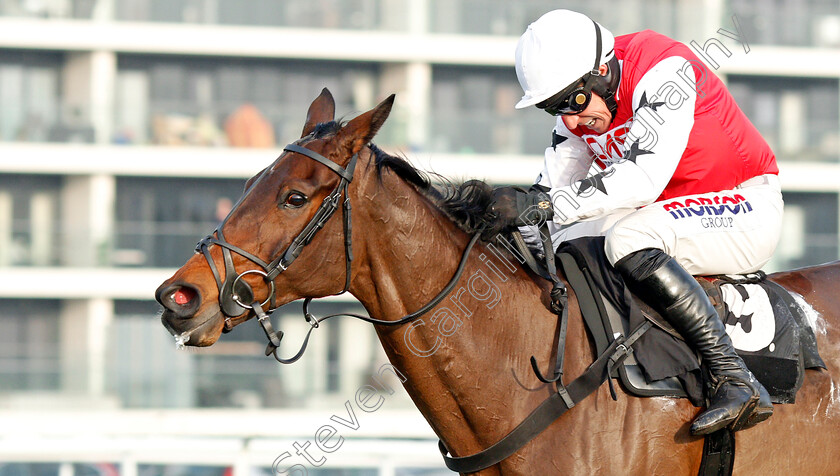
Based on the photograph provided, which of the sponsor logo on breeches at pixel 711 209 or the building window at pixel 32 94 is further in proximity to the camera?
the building window at pixel 32 94

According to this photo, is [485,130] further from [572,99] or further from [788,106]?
[572,99]

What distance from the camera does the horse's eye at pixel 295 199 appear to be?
3049 mm

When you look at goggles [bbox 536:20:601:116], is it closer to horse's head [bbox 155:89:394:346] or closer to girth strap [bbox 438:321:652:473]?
horse's head [bbox 155:89:394:346]

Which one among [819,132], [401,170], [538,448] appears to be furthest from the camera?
[819,132]

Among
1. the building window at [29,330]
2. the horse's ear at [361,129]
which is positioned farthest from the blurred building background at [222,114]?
the horse's ear at [361,129]

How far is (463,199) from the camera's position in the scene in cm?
343

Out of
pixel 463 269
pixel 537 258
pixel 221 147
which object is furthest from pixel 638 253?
pixel 221 147

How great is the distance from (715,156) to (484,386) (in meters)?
1.20

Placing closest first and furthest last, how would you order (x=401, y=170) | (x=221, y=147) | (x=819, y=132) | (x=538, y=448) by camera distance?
1. (x=538, y=448)
2. (x=401, y=170)
3. (x=221, y=147)
4. (x=819, y=132)

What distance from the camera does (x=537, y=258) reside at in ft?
11.4

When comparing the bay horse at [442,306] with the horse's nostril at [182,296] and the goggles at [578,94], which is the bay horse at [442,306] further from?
the goggles at [578,94]

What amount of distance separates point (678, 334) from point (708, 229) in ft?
1.38

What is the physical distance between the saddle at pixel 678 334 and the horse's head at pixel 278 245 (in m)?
0.85

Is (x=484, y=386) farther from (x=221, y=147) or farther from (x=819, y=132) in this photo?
(x=819, y=132)
